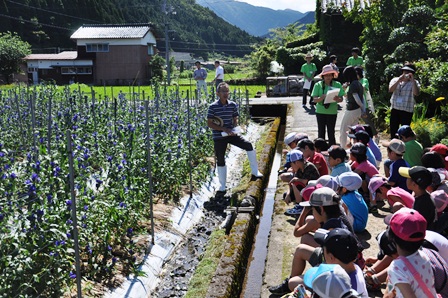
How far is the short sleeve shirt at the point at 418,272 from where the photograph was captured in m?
2.92

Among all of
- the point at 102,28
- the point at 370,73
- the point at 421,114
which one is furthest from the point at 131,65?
the point at 421,114

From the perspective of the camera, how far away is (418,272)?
292 centimetres

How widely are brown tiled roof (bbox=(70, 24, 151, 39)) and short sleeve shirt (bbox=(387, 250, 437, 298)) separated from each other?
40.7m

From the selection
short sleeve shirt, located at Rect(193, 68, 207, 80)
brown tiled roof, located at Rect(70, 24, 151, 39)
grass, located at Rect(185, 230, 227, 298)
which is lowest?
grass, located at Rect(185, 230, 227, 298)

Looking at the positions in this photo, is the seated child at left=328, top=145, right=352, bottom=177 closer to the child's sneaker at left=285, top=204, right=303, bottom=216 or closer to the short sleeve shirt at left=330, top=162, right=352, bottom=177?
the short sleeve shirt at left=330, top=162, right=352, bottom=177

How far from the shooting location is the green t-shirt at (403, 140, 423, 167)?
576 centimetres

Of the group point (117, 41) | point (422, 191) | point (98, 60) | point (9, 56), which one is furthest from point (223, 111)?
point (98, 60)

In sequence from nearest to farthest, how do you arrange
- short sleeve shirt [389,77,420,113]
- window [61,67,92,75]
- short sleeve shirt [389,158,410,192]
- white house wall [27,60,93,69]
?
short sleeve shirt [389,158,410,192], short sleeve shirt [389,77,420,113], white house wall [27,60,93,69], window [61,67,92,75]

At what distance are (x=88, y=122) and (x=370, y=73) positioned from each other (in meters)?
7.10

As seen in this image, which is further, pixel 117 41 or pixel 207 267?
pixel 117 41

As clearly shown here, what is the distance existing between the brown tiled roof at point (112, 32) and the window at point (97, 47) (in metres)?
0.72

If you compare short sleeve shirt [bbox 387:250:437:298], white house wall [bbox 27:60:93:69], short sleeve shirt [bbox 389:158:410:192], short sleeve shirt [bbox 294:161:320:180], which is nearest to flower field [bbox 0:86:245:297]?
short sleeve shirt [bbox 294:161:320:180]

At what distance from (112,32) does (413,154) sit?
131ft

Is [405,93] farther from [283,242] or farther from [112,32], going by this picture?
[112,32]
